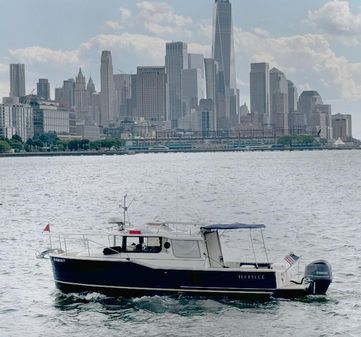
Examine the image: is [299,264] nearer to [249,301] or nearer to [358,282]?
[358,282]

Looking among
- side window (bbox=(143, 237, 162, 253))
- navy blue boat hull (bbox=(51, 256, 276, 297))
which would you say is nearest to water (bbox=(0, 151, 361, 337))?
navy blue boat hull (bbox=(51, 256, 276, 297))

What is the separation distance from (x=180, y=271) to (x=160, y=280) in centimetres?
90

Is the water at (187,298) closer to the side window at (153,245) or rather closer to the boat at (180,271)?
the boat at (180,271)

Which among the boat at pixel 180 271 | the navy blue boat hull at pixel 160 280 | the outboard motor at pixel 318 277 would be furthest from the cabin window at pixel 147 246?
the outboard motor at pixel 318 277

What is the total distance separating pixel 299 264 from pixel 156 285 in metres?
10.6

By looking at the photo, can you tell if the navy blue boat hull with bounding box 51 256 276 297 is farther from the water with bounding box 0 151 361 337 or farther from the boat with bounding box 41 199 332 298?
the water with bounding box 0 151 361 337

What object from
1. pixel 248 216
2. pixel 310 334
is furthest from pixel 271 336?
pixel 248 216

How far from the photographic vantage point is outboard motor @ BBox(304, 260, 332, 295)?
129 ft

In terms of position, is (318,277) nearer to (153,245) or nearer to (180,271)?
(180,271)

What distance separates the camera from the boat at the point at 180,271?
126 ft

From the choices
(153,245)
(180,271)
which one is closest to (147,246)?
(153,245)

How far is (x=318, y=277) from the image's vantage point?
39250 millimetres

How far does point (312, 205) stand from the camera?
88250mm

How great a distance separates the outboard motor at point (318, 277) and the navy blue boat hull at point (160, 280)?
1.81 meters
